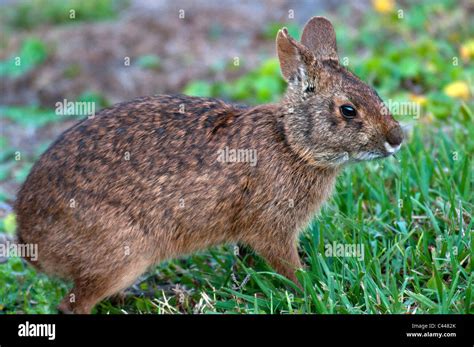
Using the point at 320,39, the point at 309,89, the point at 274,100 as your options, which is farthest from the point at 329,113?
the point at 274,100

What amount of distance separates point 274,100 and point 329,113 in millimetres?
3739

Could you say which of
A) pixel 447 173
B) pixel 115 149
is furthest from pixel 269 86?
pixel 115 149

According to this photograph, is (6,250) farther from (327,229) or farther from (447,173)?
(447,173)

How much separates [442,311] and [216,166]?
1882 mm

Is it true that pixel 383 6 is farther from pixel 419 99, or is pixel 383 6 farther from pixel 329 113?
pixel 329 113

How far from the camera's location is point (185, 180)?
555cm

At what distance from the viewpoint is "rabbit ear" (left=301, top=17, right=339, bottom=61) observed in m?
5.93

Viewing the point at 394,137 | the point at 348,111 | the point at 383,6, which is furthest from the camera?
the point at 383,6

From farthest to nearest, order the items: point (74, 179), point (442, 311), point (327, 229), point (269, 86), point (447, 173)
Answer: point (269, 86) → point (447, 173) → point (327, 229) → point (74, 179) → point (442, 311)

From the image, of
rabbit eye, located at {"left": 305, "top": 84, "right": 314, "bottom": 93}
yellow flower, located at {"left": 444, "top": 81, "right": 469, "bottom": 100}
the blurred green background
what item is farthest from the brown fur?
yellow flower, located at {"left": 444, "top": 81, "right": 469, "bottom": 100}

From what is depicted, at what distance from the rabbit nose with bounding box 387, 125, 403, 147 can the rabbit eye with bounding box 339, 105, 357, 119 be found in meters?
0.28

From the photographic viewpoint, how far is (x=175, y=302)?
5684 mm

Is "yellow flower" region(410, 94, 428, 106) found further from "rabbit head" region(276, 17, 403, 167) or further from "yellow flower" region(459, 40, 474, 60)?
"rabbit head" region(276, 17, 403, 167)
